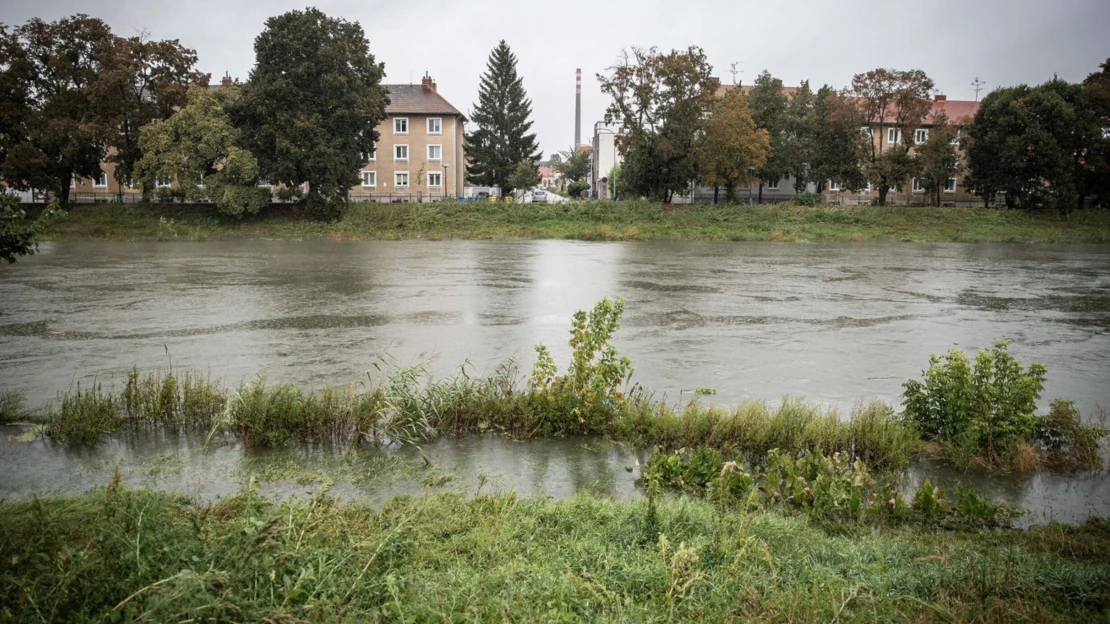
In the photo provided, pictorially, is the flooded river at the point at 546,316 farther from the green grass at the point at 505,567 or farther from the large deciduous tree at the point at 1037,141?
the large deciduous tree at the point at 1037,141

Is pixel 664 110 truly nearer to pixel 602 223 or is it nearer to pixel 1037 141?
pixel 602 223

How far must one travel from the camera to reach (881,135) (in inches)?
2111

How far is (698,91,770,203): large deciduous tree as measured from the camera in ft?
172

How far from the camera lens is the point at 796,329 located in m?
16.2

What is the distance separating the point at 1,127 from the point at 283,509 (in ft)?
172

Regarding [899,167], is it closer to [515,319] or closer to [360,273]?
[360,273]

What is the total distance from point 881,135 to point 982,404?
168ft

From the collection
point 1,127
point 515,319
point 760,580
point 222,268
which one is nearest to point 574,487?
point 760,580

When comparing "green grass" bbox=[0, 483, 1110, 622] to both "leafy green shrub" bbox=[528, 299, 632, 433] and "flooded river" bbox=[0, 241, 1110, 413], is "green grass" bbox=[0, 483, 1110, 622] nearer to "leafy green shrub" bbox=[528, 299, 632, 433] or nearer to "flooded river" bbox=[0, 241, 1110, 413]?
"leafy green shrub" bbox=[528, 299, 632, 433]

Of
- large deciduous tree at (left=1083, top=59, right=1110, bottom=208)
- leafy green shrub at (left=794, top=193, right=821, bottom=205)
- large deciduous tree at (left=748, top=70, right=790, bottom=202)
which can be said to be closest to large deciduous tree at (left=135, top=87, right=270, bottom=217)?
large deciduous tree at (left=748, top=70, right=790, bottom=202)

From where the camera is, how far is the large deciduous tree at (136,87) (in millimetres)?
47156

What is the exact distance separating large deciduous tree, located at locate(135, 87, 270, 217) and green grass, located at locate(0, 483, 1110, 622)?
44.0 m

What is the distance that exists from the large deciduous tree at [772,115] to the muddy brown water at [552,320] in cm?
2665

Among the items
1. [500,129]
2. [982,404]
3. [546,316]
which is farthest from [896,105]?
[982,404]
